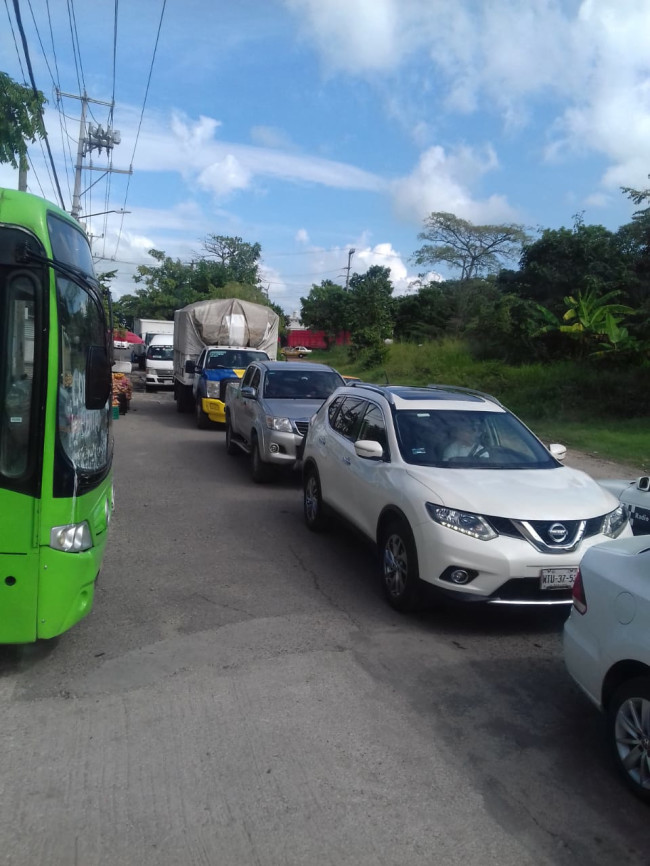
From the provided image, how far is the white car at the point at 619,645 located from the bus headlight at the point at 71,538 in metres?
2.79

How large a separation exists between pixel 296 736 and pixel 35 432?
2162mm

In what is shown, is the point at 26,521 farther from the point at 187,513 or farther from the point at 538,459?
the point at 187,513

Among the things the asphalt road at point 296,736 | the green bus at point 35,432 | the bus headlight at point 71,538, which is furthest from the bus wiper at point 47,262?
the asphalt road at point 296,736

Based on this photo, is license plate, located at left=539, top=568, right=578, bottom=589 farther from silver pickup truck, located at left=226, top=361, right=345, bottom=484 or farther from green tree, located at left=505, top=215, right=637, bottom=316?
green tree, located at left=505, top=215, right=637, bottom=316

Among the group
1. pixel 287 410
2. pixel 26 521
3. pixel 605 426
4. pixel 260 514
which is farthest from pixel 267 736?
pixel 605 426

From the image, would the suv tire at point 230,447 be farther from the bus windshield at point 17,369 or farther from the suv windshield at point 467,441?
the bus windshield at point 17,369

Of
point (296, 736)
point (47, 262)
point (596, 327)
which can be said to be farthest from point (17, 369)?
point (596, 327)

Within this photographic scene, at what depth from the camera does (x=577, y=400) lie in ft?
67.6

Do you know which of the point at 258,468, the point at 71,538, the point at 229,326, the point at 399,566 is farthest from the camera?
the point at 229,326

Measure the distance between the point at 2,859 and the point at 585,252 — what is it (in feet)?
94.4

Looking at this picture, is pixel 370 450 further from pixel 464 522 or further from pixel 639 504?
pixel 639 504

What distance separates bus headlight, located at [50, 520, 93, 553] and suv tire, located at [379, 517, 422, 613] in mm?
2283

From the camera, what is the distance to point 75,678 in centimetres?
468

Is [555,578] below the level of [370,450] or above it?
below
